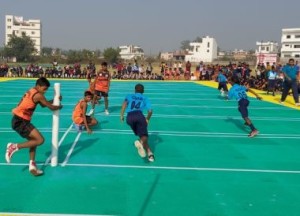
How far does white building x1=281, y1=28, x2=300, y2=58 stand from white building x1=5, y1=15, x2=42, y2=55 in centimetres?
8932

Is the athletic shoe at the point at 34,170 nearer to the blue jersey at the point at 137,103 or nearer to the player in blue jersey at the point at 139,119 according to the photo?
the player in blue jersey at the point at 139,119

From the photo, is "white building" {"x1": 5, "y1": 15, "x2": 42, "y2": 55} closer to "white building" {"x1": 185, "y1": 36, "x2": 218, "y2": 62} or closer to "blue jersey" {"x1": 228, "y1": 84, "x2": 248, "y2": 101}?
"white building" {"x1": 185, "y1": 36, "x2": 218, "y2": 62}

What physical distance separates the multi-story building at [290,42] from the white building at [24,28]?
89417 millimetres

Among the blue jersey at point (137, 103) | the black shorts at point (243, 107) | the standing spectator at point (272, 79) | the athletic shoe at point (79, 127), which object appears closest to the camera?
the blue jersey at point (137, 103)

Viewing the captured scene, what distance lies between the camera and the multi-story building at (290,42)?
10006 cm

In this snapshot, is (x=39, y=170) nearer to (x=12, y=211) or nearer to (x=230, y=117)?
(x=12, y=211)

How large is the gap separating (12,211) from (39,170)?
1552mm

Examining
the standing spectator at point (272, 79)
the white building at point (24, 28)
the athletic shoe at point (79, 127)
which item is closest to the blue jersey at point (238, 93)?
the athletic shoe at point (79, 127)

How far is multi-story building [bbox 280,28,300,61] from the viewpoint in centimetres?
10006

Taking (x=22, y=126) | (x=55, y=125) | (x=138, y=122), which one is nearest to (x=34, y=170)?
(x=22, y=126)

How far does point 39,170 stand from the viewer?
6.48 meters

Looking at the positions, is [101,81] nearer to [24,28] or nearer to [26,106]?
[26,106]

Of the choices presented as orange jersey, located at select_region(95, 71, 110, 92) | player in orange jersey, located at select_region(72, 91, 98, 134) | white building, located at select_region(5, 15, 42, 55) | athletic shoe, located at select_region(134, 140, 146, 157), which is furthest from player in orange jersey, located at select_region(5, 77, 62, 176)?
white building, located at select_region(5, 15, 42, 55)

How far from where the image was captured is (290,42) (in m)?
102
